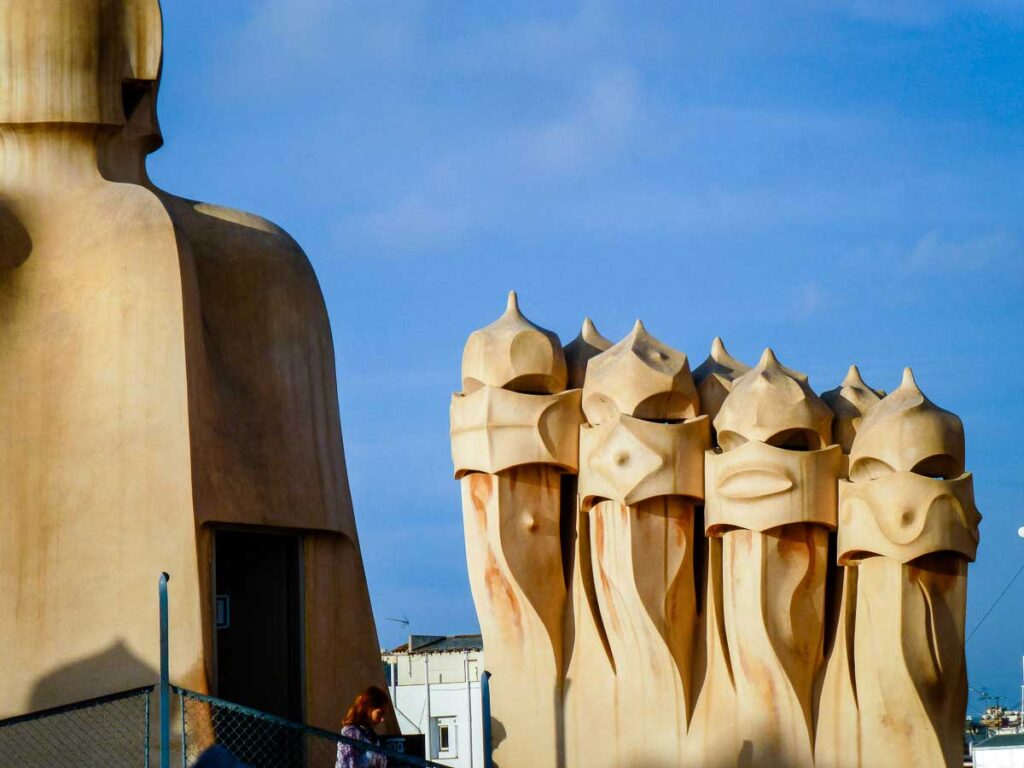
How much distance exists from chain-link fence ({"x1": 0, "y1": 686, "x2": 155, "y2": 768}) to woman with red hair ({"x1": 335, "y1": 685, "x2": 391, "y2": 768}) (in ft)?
7.28

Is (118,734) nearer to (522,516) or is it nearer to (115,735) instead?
(115,735)

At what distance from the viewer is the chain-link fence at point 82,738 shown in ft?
39.8

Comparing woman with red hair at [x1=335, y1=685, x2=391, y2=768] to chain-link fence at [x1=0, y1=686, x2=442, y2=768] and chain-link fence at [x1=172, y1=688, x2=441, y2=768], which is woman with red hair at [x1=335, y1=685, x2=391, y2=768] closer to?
chain-link fence at [x1=172, y1=688, x2=441, y2=768]

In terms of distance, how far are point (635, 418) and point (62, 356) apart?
4.72m

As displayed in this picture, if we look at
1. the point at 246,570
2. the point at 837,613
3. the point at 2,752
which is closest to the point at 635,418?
the point at 837,613

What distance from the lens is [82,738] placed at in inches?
480

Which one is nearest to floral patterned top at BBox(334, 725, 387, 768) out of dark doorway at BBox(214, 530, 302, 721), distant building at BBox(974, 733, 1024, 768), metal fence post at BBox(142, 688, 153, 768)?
metal fence post at BBox(142, 688, 153, 768)

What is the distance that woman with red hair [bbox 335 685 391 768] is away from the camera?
10344 mm

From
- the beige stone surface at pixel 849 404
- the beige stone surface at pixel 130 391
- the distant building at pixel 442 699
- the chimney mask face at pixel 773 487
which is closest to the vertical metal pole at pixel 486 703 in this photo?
the beige stone surface at pixel 130 391

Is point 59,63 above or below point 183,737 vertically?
above

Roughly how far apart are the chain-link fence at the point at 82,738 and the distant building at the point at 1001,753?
81.0 ft

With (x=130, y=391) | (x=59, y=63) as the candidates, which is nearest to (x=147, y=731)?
(x=130, y=391)

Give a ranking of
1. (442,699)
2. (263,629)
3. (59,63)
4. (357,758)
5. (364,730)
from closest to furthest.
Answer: (357,758) → (364,730) → (59,63) → (263,629) → (442,699)

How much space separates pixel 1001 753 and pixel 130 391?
2548 centimetres
